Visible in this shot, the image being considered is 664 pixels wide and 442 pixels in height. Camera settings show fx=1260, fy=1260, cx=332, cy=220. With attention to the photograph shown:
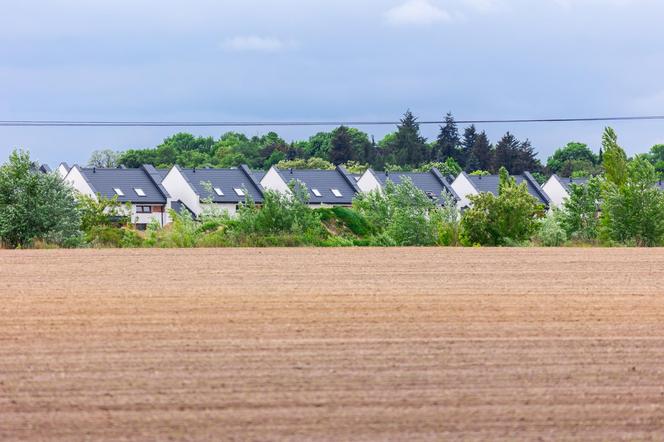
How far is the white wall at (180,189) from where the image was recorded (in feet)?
359

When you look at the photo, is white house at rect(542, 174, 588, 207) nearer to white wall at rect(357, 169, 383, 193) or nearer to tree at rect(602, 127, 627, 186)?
white wall at rect(357, 169, 383, 193)

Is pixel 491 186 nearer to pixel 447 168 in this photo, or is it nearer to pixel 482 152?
pixel 447 168

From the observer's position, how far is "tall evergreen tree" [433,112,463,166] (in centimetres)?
16850

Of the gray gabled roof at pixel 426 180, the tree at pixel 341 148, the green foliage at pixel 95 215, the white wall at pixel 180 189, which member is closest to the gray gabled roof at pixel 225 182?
the white wall at pixel 180 189

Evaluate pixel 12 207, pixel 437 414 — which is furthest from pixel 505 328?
pixel 12 207

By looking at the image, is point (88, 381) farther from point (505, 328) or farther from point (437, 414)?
point (505, 328)

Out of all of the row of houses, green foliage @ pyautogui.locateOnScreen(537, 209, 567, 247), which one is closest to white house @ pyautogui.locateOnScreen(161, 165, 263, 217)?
the row of houses

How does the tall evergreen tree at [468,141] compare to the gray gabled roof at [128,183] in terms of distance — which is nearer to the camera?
the gray gabled roof at [128,183]

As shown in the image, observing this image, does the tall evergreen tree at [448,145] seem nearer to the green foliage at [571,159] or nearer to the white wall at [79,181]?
the green foliage at [571,159]

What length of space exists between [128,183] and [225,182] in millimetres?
8910

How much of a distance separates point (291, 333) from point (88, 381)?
4.07 metres

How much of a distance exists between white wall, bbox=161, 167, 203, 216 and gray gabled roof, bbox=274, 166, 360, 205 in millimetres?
8633

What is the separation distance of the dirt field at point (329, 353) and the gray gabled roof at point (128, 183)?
79437mm

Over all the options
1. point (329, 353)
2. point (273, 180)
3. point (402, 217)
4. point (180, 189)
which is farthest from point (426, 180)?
point (329, 353)
